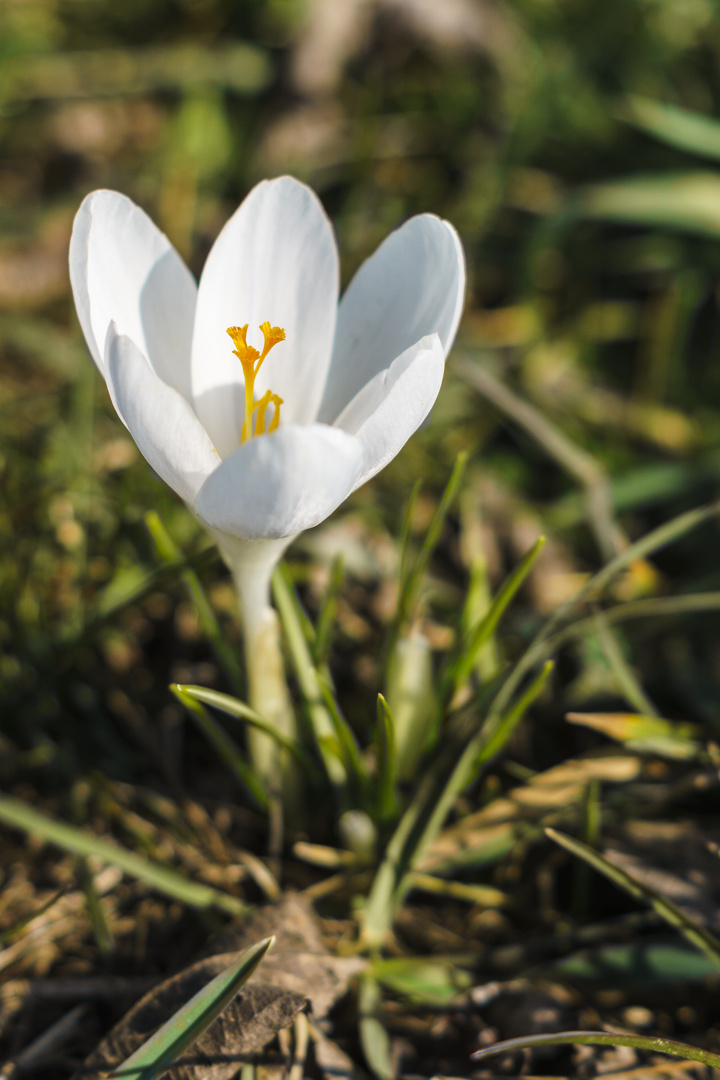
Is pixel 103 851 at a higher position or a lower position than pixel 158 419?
lower

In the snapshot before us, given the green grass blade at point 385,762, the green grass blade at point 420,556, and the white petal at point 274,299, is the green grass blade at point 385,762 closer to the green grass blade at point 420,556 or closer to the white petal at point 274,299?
the green grass blade at point 420,556

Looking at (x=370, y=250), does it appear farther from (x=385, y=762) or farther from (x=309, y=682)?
(x=385, y=762)

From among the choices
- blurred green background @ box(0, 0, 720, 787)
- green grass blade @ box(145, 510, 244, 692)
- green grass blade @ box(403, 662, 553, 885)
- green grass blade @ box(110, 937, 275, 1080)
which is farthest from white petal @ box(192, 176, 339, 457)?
green grass blade @ box(110, 937, 275, 1080)

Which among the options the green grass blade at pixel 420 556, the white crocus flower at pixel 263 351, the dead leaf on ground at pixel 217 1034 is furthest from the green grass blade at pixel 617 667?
Result: the dead leaf on ground at pixel 217 1034

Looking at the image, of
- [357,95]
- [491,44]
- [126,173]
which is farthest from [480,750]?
[491,44]

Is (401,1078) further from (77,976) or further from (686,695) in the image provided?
(686,695)

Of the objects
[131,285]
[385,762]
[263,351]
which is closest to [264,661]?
[385,762]
